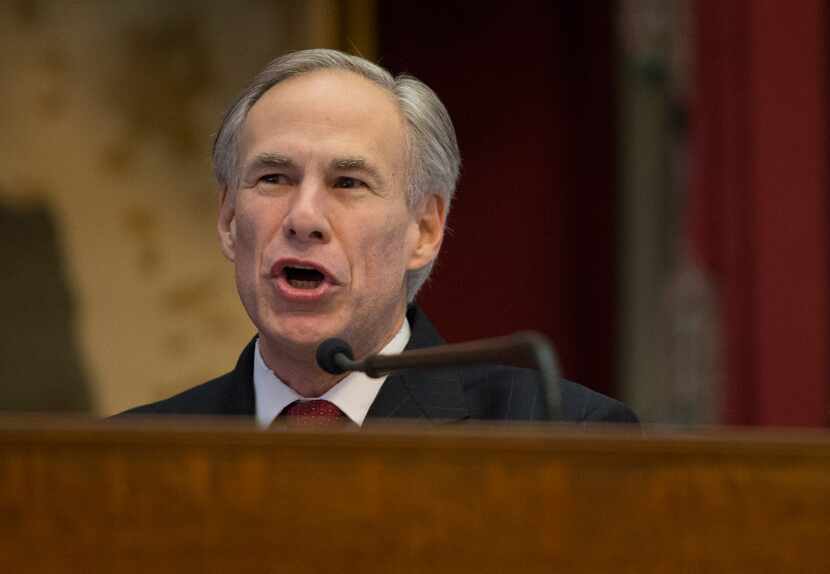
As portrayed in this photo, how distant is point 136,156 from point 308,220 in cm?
347

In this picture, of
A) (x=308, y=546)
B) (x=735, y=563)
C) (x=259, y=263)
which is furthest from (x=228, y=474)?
(x=259, y=263)

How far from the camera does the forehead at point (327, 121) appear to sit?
2363mm

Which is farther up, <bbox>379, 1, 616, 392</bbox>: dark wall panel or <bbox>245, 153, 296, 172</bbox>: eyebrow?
<bbox>245, 153, 296, 172</bbox>: eyebrow

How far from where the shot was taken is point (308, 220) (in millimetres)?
2289

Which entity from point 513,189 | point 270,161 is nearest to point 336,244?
point 270,161

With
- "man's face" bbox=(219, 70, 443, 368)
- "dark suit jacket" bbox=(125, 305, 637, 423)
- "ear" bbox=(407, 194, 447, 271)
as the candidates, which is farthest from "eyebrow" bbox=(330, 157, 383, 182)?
"dark suit jacket" bbox=(125, 305, 637, 423)

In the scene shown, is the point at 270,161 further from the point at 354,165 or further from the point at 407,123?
the point at 407,123

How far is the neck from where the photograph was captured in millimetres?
2354

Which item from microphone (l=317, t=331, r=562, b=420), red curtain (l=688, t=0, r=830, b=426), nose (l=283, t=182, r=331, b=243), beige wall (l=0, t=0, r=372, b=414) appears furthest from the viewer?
beige wall (l=0, t=0, r=372, b=414)

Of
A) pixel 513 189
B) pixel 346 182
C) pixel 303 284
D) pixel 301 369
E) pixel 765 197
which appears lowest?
pixel 513 189

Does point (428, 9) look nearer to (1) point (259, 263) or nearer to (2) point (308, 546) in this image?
(1) point (259, 263)

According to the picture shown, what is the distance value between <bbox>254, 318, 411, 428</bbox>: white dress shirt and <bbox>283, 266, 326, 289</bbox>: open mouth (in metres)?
0.14

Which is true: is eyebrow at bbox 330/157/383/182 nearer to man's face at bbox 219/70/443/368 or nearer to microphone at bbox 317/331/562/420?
man's face at bbox 219/70/443/368

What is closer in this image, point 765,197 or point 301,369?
point 301,369
